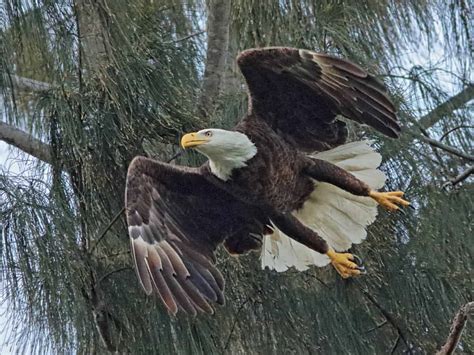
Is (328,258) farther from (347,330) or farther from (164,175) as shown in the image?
(164,175)

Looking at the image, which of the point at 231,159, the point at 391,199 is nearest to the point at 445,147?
the point at 391,199

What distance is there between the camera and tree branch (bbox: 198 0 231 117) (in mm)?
3031

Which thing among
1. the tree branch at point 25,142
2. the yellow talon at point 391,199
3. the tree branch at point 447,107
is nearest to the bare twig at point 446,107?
the tree branch at point 447,107

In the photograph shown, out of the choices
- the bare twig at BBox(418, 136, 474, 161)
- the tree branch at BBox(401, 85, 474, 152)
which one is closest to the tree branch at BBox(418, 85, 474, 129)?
the tree branch at BBox(401, 85, 474, 152)

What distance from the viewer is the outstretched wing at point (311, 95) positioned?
249 cm

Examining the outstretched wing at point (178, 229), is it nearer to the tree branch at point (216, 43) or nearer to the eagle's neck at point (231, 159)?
the eagle's neck at point (231, 159)

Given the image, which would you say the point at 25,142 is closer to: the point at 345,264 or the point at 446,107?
the point at 345,264

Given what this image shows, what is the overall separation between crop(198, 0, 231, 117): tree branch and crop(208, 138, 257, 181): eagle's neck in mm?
452

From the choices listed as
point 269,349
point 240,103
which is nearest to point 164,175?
point 240,103

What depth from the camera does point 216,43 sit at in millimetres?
3135

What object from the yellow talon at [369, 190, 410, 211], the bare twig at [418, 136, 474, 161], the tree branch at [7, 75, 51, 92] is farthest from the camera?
the tree branch at [7, 75, 51, 92]

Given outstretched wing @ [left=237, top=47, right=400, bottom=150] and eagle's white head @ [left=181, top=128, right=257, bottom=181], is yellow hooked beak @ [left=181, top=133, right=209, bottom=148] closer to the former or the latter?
eagle's white head @ [left=181, top=128, right=257, bottom=181]

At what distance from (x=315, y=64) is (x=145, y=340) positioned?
0.73 metres

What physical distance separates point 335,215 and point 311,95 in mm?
375
